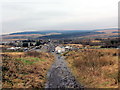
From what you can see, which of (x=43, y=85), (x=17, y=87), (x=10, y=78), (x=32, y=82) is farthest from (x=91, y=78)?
(x=10, y=78)

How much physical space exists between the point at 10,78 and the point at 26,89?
356cm

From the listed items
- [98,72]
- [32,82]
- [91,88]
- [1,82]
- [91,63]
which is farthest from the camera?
[91,63]

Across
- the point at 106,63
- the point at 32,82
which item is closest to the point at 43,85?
the point at 32,82

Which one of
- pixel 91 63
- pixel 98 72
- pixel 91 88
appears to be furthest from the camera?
pixel 91 63

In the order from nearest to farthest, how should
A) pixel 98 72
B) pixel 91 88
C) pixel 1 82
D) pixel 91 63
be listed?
1. pixel 91 88
2. pixel 1 82
3. pixel 98 72
4. pixel 91 63

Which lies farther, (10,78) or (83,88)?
(10,78)

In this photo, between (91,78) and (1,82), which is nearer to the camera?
(1,82)

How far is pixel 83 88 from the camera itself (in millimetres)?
13047

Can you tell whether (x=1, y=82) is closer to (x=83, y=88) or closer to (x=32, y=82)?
(x=32, y=82)

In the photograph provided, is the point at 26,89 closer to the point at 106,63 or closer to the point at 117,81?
the point at 117,81

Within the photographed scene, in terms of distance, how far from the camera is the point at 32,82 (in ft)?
48.5

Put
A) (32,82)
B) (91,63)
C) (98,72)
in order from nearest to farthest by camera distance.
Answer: (32,82) < (98,72) < (91,63)

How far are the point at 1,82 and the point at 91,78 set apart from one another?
849 cm

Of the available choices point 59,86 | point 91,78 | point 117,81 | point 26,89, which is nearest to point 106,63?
point 91,78
